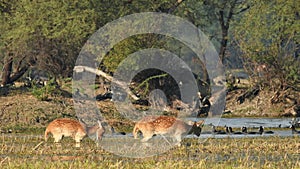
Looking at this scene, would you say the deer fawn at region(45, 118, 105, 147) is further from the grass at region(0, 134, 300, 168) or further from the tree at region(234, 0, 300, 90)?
the tree at region(234, 0, 300, 90)

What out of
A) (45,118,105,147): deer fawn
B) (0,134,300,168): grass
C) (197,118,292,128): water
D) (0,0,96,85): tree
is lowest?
(0,134,300,168): grass

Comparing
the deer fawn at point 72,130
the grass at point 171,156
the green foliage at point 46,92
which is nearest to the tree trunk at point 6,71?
the green foliage at point 46,92

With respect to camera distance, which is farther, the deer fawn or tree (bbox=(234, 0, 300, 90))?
tree (bbox=(234, 0, 300, 90))

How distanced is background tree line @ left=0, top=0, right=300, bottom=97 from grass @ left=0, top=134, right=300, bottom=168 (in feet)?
44.4

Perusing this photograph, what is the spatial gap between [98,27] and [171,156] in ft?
63.4

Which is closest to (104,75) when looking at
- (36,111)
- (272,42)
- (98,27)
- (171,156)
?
(98,27)

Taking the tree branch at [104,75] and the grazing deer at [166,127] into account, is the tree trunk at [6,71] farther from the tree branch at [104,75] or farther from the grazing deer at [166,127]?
the grazing deer at [166,127]

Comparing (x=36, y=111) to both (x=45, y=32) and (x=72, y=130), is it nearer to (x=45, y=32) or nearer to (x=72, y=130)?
(x=45, y=32)

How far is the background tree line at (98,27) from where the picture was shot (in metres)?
36.1

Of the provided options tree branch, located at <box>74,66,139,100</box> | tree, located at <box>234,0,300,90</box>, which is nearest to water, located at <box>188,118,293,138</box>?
tree, located at <box>234,0,300,90</box>

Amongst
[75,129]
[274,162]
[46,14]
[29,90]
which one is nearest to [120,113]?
[29,90]

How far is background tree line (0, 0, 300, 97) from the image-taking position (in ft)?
118

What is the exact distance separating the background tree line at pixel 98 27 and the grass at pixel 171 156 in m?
13.5

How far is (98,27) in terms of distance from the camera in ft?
121
